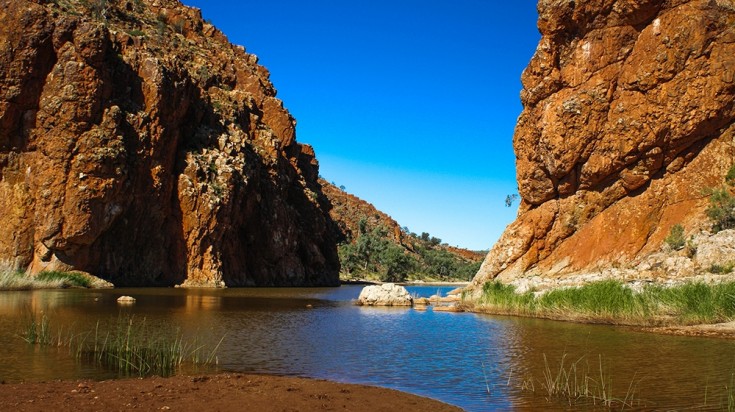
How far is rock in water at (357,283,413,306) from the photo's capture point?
41.1 meters

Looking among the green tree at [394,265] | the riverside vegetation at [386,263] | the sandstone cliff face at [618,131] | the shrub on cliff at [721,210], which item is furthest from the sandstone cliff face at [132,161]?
the shrub on cliff at [721,210]

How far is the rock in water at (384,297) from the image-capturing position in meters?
41.1

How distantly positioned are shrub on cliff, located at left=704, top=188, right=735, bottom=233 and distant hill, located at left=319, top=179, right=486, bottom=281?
8570cm

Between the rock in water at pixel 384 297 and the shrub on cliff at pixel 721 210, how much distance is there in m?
19.7

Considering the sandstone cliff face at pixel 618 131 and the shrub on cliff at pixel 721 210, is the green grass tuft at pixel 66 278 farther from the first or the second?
the shrub on cliff at pixel 721 210

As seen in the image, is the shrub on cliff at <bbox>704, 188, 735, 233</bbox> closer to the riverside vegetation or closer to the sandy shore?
the sandy shore

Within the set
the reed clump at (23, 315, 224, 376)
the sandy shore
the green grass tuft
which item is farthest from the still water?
the green grass tuft

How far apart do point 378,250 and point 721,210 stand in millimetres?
98397

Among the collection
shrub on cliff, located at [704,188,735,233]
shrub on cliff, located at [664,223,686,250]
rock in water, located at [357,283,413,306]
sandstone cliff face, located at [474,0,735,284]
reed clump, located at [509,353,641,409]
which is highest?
sandstone cliff face, located at [474,0,735,284]

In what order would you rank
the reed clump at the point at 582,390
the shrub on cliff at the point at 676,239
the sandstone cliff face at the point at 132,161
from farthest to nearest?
the sandstone cliff face at the point at 132,161 → the shrub on cliff at the point at 676,239 → the reed clump at the point at 582,390

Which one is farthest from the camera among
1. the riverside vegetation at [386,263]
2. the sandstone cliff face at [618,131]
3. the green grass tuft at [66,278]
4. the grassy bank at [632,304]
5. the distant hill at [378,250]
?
the distant hill at [378,250]

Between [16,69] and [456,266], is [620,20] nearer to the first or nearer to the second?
[16,69]

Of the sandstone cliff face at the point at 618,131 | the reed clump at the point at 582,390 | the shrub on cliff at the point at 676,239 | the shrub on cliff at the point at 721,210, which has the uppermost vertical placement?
the sandstone cliff face at the point at 618,131

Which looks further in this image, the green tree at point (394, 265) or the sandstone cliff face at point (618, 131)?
the green tree at point (394, 265)
